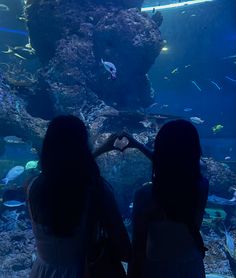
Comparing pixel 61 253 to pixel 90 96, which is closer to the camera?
pixel 61 253

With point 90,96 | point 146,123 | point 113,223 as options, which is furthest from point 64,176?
point 90,96

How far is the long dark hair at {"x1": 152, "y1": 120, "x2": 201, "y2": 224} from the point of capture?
86.9 inches

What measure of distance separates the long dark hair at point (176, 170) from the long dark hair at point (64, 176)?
463mm

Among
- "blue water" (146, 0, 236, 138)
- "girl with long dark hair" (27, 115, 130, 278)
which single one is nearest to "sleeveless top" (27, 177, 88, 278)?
"girl with long dark hair" (27, 115, 130, 278)

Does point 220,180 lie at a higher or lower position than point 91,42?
lower

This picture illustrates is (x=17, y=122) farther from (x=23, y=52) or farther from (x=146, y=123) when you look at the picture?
(x=23, y=52)

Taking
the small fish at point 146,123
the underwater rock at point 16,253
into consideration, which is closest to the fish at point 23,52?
the small fish at point 146,123

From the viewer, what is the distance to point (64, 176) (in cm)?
221

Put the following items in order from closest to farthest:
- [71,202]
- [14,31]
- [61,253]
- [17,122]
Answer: [71,202] < [61,253] < [17,122] < [14,31]

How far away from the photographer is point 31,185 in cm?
235

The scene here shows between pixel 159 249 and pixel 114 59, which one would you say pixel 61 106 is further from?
pixel 159 249

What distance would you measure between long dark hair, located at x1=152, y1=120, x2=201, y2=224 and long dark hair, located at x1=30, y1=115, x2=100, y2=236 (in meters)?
0.46

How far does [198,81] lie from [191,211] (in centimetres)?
2818

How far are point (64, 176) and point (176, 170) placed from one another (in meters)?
0.78
